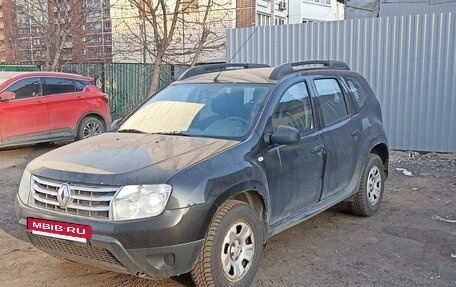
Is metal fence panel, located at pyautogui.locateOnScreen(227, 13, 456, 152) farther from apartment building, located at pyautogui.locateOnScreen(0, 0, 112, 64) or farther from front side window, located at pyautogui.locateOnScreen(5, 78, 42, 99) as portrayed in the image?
apartment building, located at pyautogui.locateOnScreen(0, 0, 112, 64)

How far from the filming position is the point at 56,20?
18.8 metres

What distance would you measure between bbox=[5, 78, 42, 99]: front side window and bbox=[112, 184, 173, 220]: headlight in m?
7.44

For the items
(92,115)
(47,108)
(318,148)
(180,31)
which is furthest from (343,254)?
(180,31)

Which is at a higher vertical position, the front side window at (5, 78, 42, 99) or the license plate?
the front side window at (5, 78, 42, 99)

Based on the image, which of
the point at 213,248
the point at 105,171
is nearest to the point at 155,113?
the point at 105,171

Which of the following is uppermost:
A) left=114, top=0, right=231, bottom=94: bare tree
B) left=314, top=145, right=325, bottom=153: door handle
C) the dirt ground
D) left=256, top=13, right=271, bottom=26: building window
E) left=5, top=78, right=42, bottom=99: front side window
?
left=256, top=13, right=271, bottom=26: building window

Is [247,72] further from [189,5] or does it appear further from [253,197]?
[189,5]

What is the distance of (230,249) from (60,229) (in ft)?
4.01

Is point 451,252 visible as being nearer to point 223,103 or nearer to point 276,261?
point 276,261

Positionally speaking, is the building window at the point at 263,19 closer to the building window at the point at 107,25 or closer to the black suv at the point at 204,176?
the building window at the point at 107,25

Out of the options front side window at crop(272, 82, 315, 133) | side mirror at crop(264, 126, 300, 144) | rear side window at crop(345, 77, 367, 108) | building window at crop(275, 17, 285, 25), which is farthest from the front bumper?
building window at crop(275, 17, 285, 25)

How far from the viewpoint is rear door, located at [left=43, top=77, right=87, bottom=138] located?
10234mm

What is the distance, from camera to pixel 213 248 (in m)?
3.37

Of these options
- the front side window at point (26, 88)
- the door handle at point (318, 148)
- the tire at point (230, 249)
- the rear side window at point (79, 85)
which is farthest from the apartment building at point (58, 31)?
the tire at point (230, 249)
